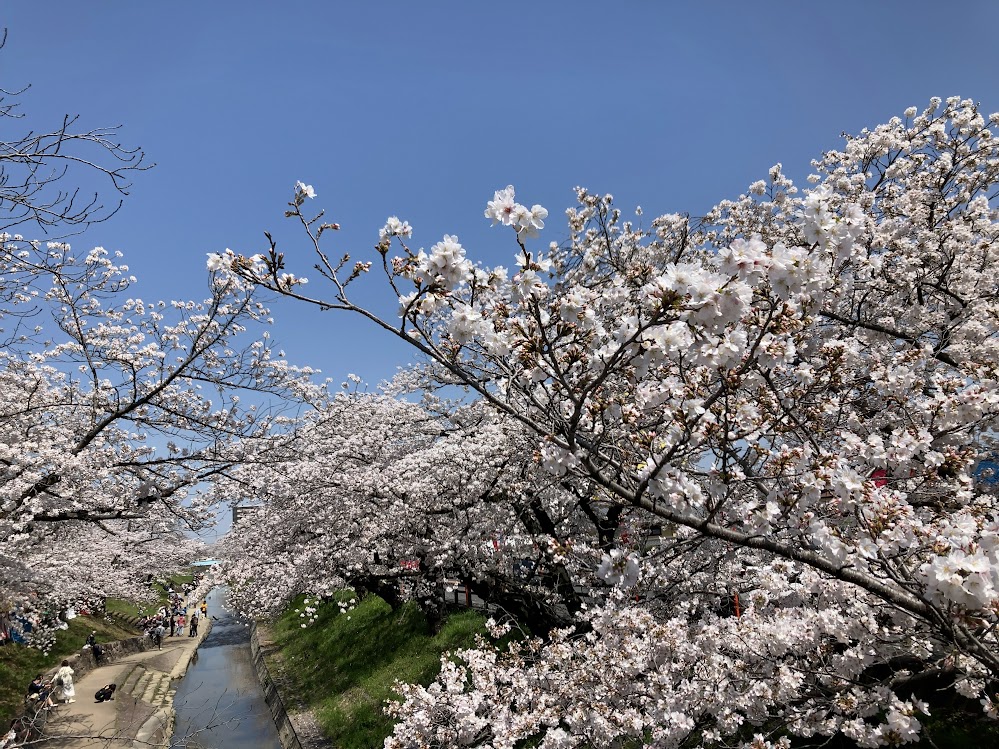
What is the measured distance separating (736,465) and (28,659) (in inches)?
1057

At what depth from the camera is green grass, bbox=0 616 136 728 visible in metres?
16.1

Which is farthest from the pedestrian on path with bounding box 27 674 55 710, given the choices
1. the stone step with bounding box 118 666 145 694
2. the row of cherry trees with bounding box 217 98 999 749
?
the row of cherry trees with bounding box 217 98 999 749

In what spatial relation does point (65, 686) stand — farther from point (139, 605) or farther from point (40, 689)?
point (139, 605)

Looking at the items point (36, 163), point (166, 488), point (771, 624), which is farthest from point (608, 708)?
point (166, 488)

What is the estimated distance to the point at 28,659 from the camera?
20.2m

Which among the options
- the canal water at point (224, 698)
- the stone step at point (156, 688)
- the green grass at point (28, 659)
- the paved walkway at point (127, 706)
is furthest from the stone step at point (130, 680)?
the green grass at point (28, 659)

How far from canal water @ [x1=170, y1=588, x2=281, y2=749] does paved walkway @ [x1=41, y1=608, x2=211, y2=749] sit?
675mm

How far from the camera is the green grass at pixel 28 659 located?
1606 cm

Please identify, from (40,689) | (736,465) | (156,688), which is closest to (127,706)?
(156,688)

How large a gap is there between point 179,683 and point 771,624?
28589 mm

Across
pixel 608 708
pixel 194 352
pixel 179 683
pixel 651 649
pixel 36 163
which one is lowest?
pixel 179 683

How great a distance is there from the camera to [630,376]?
429 centimetres

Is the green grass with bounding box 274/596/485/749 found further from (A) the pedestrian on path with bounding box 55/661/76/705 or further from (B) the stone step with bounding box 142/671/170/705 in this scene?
(A) the pedestrian on path with bounding box 55/661/76/705

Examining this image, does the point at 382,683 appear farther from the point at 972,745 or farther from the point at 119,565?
the point at 119,565
